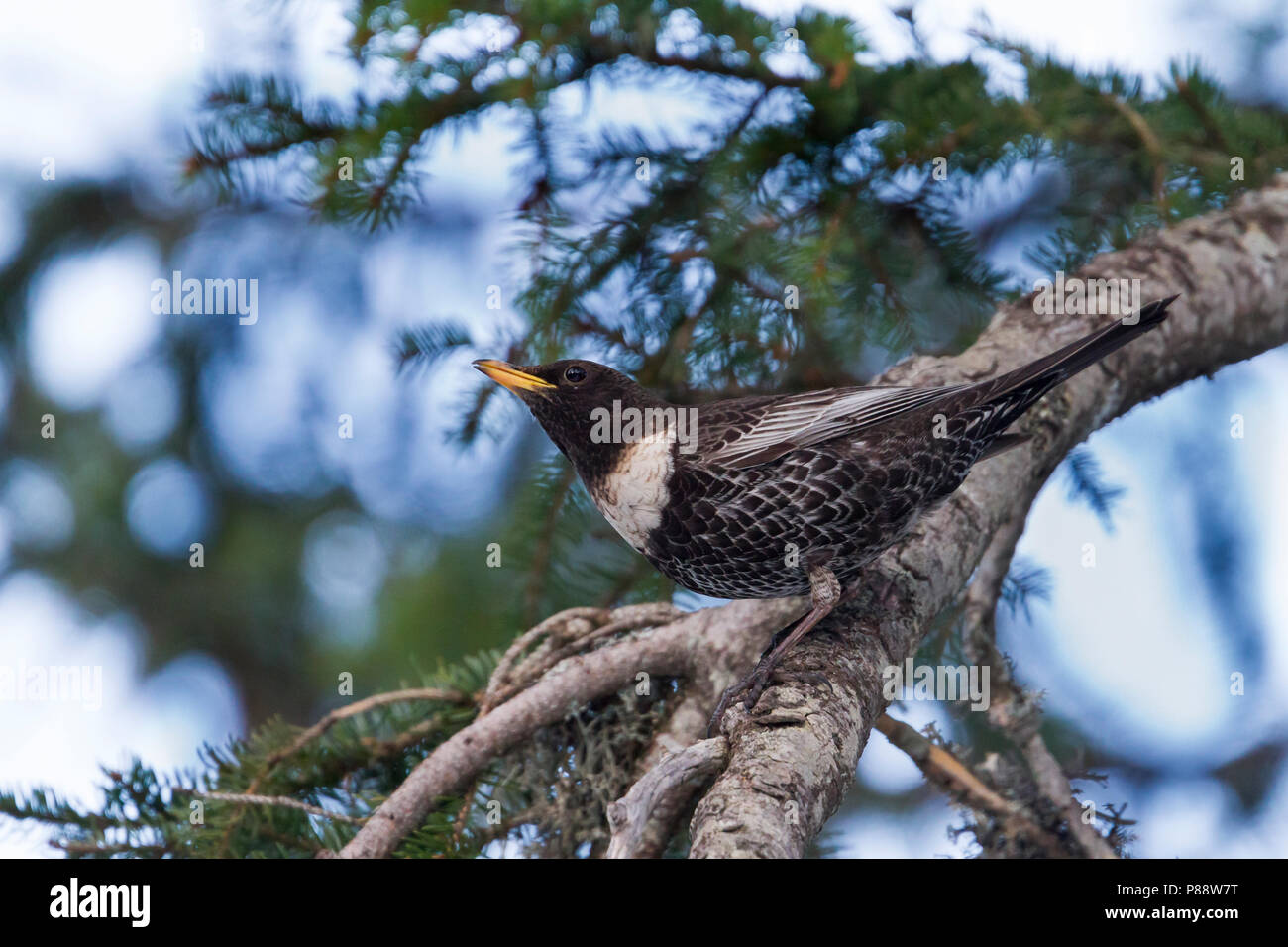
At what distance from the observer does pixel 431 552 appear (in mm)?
4371

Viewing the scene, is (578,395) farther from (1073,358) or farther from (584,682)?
(1073,358)

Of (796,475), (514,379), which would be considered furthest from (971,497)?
(514,379)

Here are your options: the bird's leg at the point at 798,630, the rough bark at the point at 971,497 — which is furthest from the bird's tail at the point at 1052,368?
the bird's leg at the point at 798,630

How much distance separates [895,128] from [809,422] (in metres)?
1.09

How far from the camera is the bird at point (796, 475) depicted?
2.44 meters

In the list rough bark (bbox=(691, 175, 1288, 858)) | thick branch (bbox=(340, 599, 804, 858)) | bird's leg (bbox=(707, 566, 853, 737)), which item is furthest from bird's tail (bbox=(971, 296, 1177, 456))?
thick branch (bbox=(340, 599, 804, 858))

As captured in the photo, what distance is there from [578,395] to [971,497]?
3.55 feet

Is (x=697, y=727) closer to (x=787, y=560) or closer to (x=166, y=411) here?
(x=787, y=560)

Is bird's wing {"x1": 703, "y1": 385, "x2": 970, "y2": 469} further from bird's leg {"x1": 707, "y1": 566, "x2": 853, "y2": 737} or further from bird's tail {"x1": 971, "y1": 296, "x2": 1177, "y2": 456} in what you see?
bird's leg {"x1": 707, "y1": 566, "x2": 853, "y2": 737}

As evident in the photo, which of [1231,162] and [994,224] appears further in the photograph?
[994,224]

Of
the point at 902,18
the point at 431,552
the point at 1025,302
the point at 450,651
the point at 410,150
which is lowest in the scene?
the point at 450,651

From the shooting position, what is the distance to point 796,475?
2459mm

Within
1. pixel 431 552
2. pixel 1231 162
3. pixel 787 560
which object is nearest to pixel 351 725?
pixel 787 560

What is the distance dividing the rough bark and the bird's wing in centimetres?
41
